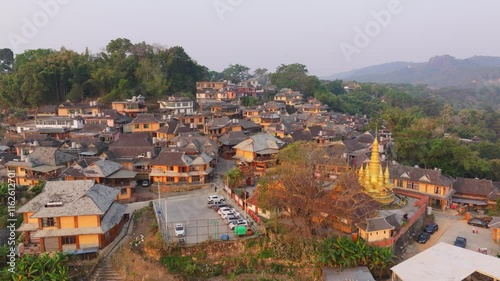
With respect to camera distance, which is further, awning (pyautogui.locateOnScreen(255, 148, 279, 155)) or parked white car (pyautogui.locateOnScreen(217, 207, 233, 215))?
awning (pyautogui.locateOnScreen(255, 148, 279, 155))

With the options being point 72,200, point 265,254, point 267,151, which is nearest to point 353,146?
point 267,151

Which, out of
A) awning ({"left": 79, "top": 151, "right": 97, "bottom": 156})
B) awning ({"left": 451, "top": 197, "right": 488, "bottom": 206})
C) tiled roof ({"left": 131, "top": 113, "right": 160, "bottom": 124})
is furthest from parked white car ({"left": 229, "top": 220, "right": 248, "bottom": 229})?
tiled roof ({"left": 131, "top": 113, "right": 160, "bottom": 124})

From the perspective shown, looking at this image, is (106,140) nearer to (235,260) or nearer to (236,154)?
(236,154)

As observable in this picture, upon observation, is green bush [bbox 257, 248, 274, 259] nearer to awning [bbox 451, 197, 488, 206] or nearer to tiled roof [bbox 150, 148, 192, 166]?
tiled roof [bbox 150, 148, 192, 166]

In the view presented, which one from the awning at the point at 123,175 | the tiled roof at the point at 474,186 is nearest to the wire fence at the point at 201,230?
the awning at the point at 123,175

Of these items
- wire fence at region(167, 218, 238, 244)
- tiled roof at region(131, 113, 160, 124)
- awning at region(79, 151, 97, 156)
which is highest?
tiled roof at region(131, 113, 160, 124)

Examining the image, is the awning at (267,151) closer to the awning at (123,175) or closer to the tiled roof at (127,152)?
the tiled roof at (127,152)

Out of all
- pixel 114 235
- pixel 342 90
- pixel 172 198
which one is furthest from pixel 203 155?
pixel 342 90
